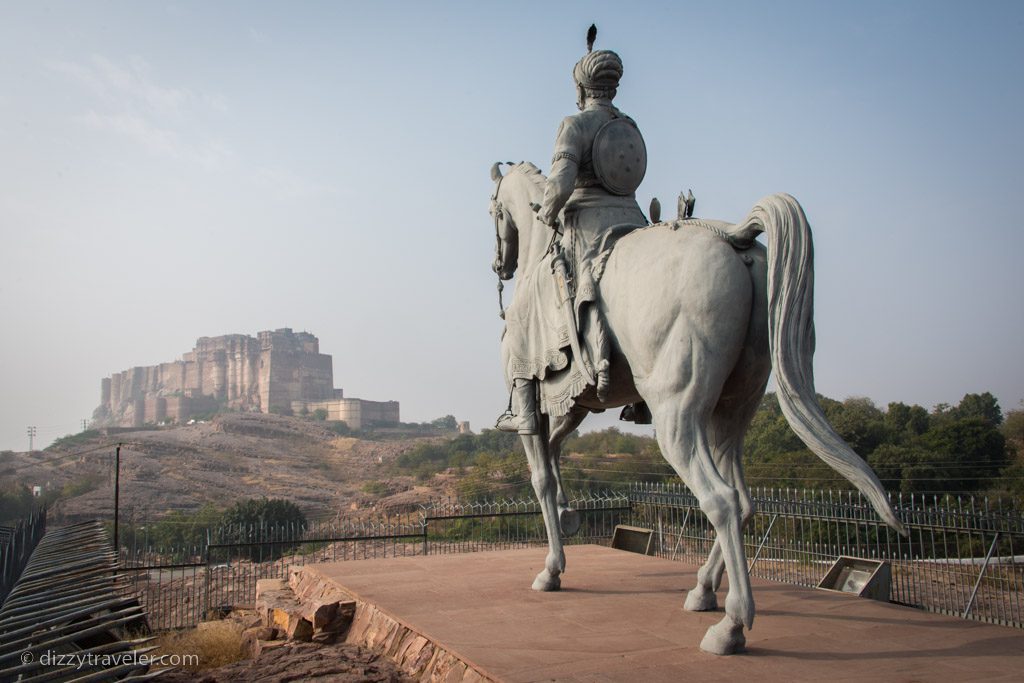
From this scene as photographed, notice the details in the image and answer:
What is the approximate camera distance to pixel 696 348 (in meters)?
3.72

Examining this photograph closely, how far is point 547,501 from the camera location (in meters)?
5.69

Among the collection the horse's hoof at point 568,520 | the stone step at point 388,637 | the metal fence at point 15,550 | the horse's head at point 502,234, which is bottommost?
the stone step at point 388,637

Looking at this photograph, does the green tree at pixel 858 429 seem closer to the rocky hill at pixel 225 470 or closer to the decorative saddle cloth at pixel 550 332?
the decorative saddle cloth at pixel 550 332

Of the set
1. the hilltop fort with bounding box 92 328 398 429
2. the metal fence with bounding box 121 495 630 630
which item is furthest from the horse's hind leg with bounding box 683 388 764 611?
the hilltop fort with bounding box 92 328 398 429

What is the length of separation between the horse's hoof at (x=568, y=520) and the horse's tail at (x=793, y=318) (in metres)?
2.58

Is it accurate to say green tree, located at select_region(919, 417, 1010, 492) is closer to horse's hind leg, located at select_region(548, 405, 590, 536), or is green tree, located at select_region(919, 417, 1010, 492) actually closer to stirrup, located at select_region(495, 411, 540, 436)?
horse's hind leg, located at select_region(548, 405, 590, 536)

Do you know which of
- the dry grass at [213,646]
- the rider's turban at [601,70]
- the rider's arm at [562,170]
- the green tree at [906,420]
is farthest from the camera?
the green tree at [906,420]

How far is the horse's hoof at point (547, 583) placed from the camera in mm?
5613

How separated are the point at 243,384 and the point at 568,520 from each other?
428ft

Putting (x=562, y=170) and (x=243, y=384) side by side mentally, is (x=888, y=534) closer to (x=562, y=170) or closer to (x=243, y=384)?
(x=562, y=170)

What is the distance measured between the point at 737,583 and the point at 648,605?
163 cm

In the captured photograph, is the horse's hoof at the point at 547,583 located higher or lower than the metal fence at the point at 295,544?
higher

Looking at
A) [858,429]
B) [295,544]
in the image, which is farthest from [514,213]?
[858,429]

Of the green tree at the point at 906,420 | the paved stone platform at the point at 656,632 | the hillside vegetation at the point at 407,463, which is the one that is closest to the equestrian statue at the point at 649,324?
the paved stone platform at the point at 656,632
